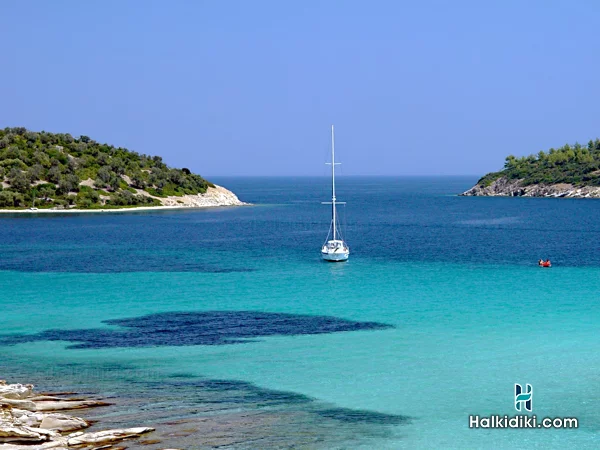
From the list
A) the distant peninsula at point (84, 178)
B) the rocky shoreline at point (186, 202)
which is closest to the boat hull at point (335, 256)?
the rocky shoreline at point (186, 202)

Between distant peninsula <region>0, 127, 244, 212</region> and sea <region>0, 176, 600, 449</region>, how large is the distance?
65.1 meters

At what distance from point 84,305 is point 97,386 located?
2068 centimetres

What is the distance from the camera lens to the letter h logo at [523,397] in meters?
30.3

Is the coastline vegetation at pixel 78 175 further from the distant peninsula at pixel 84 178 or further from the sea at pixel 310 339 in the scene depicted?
the sea at pixel 310 339

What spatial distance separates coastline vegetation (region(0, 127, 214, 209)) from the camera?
6048 inches

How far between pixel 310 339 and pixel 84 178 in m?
130

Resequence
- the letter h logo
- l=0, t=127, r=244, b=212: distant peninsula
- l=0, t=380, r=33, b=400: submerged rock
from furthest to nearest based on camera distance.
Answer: l=0, t=127, r=244, b=212: distant peninsula, the letter h logo, l=0, t=380, r=33, b=400: submerged rock

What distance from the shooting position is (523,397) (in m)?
31.4

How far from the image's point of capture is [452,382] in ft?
111

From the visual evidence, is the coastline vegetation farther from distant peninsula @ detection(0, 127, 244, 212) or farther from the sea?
the sea

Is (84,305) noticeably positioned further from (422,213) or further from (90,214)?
(422,213)

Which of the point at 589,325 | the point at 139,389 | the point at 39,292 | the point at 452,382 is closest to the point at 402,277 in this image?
the point at 589,325

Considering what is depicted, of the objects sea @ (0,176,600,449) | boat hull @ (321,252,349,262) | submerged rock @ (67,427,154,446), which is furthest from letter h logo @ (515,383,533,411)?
boat hull @ (321,252,349,262)

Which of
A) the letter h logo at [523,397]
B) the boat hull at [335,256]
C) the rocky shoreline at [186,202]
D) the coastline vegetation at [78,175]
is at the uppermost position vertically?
the coastline vegetation at [78,175]
